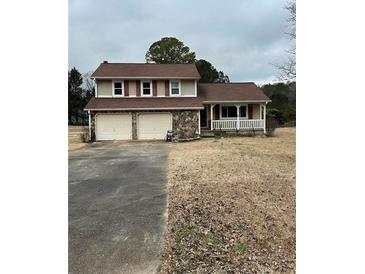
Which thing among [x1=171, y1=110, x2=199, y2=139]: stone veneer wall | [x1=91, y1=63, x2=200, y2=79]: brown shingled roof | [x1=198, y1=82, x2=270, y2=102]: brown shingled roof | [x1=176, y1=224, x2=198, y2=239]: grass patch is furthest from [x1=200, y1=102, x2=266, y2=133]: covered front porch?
[x1=176, y1=224, x2=198, y2=239]: grass patch

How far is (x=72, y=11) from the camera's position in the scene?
2592mm

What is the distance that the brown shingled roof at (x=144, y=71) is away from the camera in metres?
18.8

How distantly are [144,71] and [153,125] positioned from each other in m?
4.40

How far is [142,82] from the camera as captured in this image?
1906 centimetres

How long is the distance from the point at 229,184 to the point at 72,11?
477cm

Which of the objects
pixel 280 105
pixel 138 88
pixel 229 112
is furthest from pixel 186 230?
pixel 280 105

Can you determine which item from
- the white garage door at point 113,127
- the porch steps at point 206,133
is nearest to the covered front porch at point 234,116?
the porch steps at point 206,133

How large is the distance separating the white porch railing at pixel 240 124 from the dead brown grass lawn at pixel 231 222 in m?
12.0

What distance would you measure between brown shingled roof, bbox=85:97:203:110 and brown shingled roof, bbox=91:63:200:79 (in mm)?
1606

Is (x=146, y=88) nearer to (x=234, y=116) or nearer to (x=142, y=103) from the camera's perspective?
(x=142, y=103)

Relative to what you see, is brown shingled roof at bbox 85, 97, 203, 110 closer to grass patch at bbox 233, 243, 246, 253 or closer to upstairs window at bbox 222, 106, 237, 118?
upstairs window at bbox 222, 106, 237, 118
